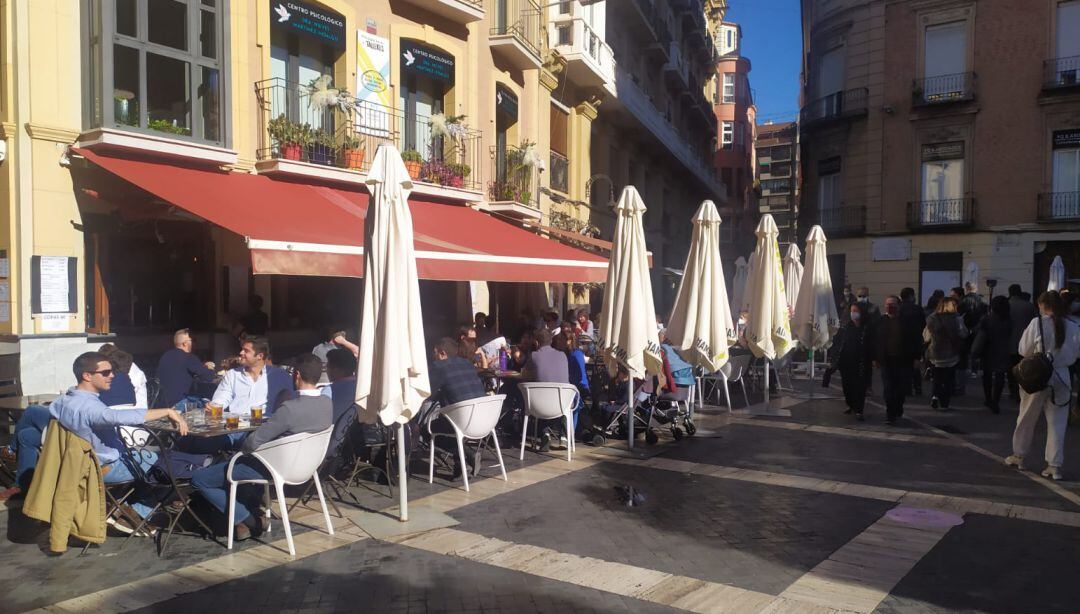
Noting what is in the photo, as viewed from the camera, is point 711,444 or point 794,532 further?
point 711,444

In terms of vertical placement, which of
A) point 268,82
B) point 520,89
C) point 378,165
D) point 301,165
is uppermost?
point 520,89

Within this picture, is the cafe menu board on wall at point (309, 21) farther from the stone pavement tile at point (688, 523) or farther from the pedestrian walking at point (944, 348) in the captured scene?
the pedestrian walking at point (944, 348)

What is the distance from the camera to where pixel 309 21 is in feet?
40.2

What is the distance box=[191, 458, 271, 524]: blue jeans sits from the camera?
538 centimetres

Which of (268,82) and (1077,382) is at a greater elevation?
(268,82)

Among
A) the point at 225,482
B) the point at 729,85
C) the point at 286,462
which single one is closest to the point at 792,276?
the point at 286,462

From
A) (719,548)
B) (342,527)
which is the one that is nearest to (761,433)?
(719,548)

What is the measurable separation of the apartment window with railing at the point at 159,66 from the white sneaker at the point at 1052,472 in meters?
10.6

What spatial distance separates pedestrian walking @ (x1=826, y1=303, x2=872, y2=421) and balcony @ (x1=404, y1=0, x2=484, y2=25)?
895 cm

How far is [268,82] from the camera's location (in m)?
11.6

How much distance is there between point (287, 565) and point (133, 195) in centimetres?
661

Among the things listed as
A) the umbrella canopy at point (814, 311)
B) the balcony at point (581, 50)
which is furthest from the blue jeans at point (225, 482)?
the balcony at point (581, 50)

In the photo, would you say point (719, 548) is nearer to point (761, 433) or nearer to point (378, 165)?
point (378, 165)

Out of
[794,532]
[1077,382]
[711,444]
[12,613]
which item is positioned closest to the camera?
[12,613]
